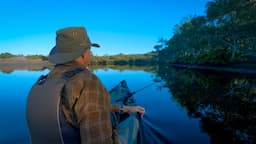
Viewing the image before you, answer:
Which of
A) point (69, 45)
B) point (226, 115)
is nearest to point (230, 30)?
point (226, 115)

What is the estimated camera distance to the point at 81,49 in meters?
1.70

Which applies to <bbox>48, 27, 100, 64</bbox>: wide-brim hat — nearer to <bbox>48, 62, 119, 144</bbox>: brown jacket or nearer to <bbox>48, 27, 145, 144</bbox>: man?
<bbox>48, 27, 145, 144</bbox>: man

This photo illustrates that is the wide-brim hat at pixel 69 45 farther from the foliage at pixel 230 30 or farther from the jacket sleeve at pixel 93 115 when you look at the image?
the foliage at pixel 230 30

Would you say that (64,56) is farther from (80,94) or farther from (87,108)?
(87,108)

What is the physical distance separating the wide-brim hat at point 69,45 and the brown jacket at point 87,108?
0.20 metres

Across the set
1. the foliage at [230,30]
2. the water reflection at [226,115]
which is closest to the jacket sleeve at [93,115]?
the water reflection at [226,115]

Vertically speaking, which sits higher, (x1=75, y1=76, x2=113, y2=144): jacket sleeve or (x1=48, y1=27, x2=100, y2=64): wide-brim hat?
(x1=48, y1=27, x2=100, y2=64): wide-brim hat

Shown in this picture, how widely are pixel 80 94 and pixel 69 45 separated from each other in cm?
44

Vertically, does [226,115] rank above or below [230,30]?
below

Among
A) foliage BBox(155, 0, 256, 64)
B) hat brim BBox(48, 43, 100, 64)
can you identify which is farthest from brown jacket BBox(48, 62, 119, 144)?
foliage BBox(155, 0, 256, 64)

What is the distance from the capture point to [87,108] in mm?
1439

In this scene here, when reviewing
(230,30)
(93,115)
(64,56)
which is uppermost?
(230,30)

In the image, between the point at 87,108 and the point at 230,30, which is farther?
the point at 230,30

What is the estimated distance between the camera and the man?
1.44 m
